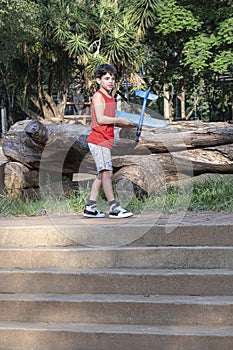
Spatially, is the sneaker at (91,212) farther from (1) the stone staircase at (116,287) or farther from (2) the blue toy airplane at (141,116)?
(2) the blue toy airplane at (141,116)

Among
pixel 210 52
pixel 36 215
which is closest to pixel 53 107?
pixel 210 52

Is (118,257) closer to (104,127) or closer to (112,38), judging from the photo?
(104,127)

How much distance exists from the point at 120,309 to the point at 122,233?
797mm

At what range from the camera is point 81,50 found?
88.3ft

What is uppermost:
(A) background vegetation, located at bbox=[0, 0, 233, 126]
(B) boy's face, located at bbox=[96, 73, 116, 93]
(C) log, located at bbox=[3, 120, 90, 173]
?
(A) background vegetation, located at bbox=[0, 0, 233, 126]

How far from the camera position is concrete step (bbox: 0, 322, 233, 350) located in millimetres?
3877

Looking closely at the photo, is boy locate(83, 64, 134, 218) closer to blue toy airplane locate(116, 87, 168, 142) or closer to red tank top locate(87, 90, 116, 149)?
red tank top locate(87, 90, 116, 149)

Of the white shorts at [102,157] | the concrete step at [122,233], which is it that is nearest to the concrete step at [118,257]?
the concrete step at [122,233]

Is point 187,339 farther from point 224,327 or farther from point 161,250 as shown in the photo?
point 161,250

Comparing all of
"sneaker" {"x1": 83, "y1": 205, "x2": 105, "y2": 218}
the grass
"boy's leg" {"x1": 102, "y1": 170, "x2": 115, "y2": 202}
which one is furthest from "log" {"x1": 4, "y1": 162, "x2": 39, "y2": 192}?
"boy's leg" {"x1": 102, "y1": 170, "x2": 115, "y2": 202}

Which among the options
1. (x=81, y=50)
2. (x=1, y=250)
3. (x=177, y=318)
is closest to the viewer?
(x=177, y=318)

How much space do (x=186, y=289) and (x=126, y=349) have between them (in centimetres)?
68

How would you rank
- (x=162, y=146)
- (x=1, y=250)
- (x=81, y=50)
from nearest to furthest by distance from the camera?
(x=1, y=250) → (x=162, y=146) → (x=81, y=50)

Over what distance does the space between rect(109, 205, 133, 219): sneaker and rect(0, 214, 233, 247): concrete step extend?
0.50 ft
